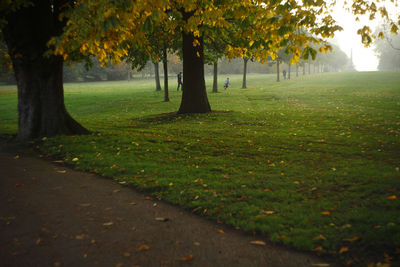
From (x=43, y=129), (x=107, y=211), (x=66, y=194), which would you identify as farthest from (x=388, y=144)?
(x=43, y=129)

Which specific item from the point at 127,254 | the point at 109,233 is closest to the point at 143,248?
the point at 127,254

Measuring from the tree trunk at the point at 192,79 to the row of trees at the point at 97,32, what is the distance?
2.46 metres

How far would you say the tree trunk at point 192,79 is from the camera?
16219 mm

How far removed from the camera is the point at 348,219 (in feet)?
15.8

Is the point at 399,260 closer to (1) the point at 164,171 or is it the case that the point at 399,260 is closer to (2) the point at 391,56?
(1) the point at 164,171

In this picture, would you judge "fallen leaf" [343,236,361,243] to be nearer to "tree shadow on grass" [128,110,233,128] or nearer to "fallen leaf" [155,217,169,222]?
"fallen leaf" [155,217,169,222]

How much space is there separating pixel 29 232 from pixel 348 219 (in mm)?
4715

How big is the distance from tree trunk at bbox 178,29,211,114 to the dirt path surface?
10.3m

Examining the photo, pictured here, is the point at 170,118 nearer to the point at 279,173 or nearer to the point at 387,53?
the point at 279,173

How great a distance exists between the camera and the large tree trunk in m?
10.3

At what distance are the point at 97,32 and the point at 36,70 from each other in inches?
206

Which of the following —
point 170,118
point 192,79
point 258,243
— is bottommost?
point 258,243

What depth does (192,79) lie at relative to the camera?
53.7ft

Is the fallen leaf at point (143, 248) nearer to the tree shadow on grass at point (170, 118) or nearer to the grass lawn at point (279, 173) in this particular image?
the grass lawn at point (279, 173)
